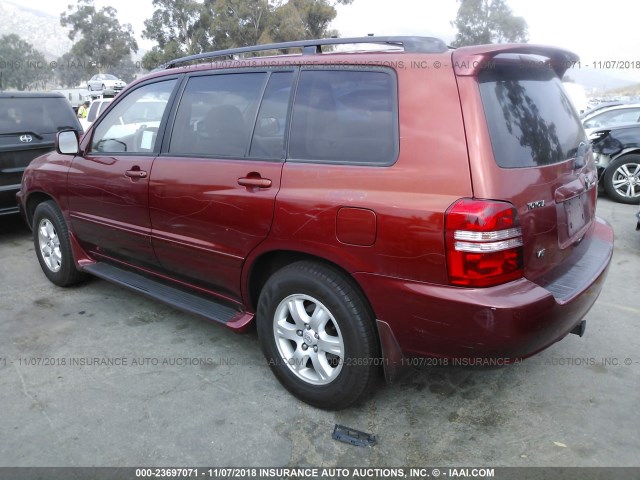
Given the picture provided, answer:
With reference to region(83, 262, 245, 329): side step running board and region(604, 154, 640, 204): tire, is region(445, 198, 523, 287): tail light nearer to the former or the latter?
region(83, 262, 245, 329): side step running board

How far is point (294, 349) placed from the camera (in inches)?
113

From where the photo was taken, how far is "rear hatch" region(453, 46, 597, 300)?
7.21 ft

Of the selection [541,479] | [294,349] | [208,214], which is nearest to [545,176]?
[541,479]

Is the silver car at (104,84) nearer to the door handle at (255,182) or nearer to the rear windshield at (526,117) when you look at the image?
the door handle at (255,182)

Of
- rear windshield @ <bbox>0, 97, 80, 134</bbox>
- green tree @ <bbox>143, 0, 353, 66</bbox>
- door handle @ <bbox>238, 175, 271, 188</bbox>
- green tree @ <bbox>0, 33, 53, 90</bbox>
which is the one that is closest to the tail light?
door handle @ <bbox>238, 175, 271, 188</bbox>

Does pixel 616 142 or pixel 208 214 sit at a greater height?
pixel 208 214

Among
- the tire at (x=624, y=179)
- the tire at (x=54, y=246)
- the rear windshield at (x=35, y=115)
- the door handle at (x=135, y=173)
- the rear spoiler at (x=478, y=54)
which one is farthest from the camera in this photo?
the tire at (x=624, y=179)

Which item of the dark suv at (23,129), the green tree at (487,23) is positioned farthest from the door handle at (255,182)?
the green tree at (487,23)

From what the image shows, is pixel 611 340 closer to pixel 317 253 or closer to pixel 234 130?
pixel 317 253

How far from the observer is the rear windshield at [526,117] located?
7.48 ft

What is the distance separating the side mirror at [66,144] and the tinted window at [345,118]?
7.16 feet

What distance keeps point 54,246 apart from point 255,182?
2.75m

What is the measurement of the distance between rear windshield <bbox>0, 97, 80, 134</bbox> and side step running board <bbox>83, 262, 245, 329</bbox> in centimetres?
307

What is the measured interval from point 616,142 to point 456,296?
7315mm
